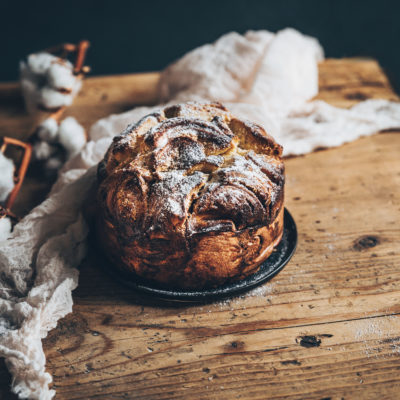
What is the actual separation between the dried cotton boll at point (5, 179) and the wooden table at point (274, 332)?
0.35ft

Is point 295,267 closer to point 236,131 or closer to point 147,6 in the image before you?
point 236,131

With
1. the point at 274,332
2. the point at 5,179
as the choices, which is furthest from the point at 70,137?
the point at 274,332

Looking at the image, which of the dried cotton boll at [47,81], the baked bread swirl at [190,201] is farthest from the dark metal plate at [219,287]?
the dried cotton boll at [47,81]

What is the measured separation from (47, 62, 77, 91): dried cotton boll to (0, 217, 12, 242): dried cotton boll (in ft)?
2.25

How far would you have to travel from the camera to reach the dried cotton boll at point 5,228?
53.1 inches

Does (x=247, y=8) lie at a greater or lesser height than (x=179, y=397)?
greater

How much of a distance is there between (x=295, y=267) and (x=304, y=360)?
0.31 meters

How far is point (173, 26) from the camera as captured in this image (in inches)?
108

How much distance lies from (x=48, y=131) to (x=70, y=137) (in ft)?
0.27

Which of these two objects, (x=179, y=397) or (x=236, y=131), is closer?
(x=179, y=397)

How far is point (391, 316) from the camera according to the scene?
4.14 ft

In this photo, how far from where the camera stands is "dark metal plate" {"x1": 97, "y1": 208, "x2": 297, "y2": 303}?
4.05 feet

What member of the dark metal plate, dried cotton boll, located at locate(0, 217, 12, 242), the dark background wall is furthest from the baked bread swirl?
the dark background wall

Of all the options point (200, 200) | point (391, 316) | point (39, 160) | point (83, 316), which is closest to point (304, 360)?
point (391, 316)
